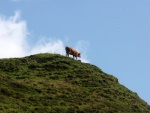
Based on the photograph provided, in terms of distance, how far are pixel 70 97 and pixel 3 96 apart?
7.07 metres

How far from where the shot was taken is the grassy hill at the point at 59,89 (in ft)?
131

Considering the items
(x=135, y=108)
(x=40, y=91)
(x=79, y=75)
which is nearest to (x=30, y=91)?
(x=40, y=91)

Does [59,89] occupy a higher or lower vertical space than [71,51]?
lower

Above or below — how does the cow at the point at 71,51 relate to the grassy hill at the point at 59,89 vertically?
above

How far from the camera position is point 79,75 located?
4903 centimetres

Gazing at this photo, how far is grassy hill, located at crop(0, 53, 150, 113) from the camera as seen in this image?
1575 inches

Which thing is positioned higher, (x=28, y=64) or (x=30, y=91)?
(x=28, y=64)

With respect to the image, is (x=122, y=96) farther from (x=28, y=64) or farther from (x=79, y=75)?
(x=28, y=64)

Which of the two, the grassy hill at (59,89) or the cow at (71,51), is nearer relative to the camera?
the grassy hill at (59,89)

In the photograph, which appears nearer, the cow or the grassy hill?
the grassy hill

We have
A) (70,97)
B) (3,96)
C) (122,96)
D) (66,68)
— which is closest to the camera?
(3,96)

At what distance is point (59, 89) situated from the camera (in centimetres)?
4488

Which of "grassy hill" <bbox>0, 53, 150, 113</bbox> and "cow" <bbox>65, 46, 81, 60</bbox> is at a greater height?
"cow" <bbox>65, 46, 81, 60</bbox>

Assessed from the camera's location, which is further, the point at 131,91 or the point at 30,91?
the point at 131,91
